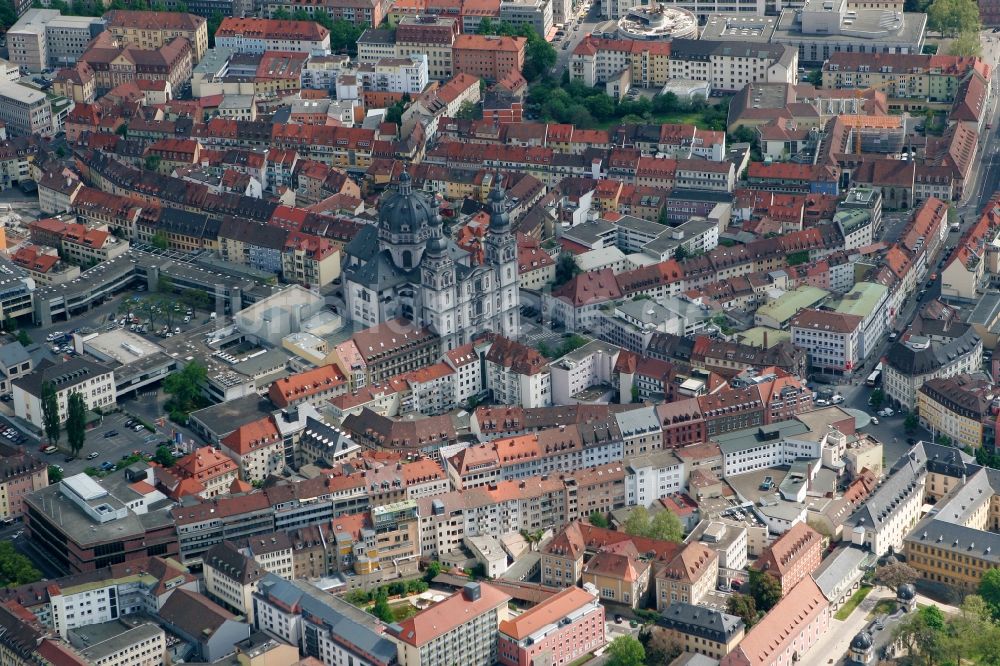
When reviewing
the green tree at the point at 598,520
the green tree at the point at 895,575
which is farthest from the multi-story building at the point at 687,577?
the green tree at the point at 895,575

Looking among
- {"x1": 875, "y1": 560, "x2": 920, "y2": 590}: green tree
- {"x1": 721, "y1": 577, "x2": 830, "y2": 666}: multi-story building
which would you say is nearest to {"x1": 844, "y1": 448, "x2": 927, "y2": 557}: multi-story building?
{"x1": 875, "y1": 560, "x2": 920, "y2": 590}: green tree

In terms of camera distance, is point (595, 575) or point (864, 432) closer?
point (595, 575)

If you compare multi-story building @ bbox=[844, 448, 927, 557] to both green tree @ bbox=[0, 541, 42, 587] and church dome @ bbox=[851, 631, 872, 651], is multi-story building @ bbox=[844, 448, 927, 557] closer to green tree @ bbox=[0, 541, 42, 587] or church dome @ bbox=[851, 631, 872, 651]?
church dome @ bbox=[851, 631, 872, 651]

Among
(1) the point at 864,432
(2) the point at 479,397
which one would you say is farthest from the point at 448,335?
(1) the point at 864,432

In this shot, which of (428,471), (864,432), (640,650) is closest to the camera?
(640,650)

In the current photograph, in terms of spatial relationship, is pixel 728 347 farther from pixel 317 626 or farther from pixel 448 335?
pixel 317 626

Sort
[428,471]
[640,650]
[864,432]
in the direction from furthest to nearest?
[864,432] → [428,471] → [640,650]

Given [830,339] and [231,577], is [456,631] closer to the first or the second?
[231,577]
